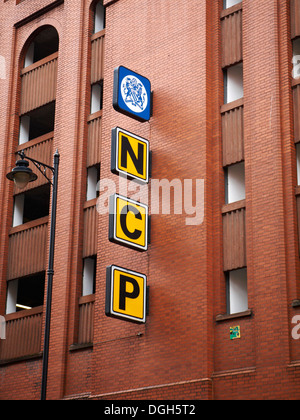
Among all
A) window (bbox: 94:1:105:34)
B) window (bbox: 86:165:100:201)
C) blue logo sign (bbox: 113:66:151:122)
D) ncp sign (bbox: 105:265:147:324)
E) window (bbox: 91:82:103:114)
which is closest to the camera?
ncp sign (bbox: 105:265:147:324)

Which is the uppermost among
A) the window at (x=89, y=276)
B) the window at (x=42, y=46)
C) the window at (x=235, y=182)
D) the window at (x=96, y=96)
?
the window at (x=42, y=46)

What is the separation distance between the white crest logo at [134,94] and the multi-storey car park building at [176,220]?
97mm

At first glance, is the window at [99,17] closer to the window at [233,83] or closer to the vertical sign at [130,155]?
the window at [233,83]

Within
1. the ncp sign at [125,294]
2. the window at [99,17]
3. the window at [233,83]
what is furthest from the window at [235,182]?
the window at [99,17]

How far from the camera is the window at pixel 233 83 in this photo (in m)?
23.1

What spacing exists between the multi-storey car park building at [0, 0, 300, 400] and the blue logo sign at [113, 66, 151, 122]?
0.13 m

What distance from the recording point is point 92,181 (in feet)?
87.8

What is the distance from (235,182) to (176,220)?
6.68ft

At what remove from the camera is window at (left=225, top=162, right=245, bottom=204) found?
72.1ft

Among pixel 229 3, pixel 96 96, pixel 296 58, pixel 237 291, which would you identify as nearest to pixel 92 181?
pixel 96 96

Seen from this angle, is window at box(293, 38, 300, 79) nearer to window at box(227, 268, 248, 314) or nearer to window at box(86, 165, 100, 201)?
window at box(227, 268, 248, 314)

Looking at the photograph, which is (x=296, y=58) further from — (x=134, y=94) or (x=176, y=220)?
(x=176, y=220)

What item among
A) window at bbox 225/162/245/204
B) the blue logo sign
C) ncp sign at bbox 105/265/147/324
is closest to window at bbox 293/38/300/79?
window at bbox 225/162/245/204
